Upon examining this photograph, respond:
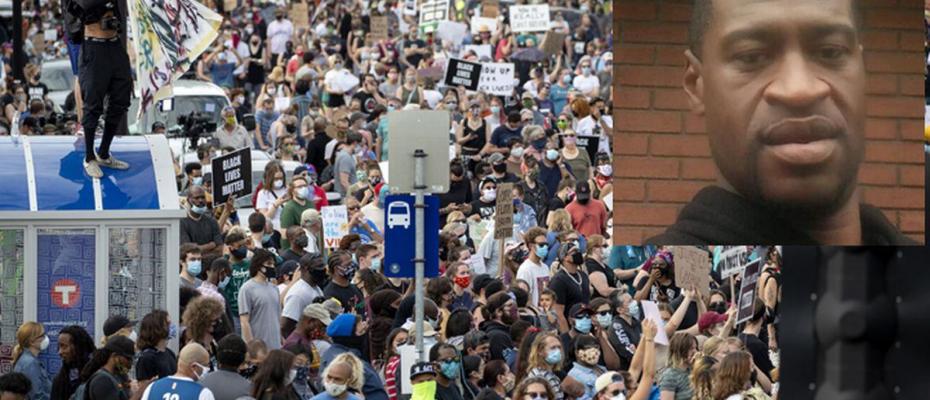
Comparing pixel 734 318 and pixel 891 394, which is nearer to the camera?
pixel 891 394

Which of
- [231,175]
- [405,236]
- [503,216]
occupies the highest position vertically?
[231,175]

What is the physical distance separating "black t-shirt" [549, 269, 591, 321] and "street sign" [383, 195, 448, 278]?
205 centimetres

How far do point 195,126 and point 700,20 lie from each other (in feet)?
61.7

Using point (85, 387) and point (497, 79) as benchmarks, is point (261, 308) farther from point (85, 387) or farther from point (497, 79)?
point (497, 79)

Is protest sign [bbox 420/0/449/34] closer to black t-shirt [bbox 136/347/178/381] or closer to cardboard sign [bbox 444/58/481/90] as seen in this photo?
cardboard sign [bbox 444/58/481/90]

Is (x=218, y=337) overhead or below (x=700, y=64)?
below

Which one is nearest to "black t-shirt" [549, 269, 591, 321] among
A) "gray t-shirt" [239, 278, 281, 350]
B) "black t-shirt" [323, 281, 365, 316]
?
"black t-shirt" [323, 281, 365, 316]

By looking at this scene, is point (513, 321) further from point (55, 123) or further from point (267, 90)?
point (267, 90)

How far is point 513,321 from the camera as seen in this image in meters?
13.0

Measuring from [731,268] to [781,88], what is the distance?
10568mm

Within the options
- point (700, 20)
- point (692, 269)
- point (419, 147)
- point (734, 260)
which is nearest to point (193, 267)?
Answer: point (419, 147)

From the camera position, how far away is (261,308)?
1327 cm

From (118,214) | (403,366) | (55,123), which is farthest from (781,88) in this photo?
(55,123)

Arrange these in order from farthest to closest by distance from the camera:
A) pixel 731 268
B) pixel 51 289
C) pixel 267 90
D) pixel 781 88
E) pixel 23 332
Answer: pixel 267 90, pixel 731 268, pixel 51 289, pixel 23 332, pixel 781 88
